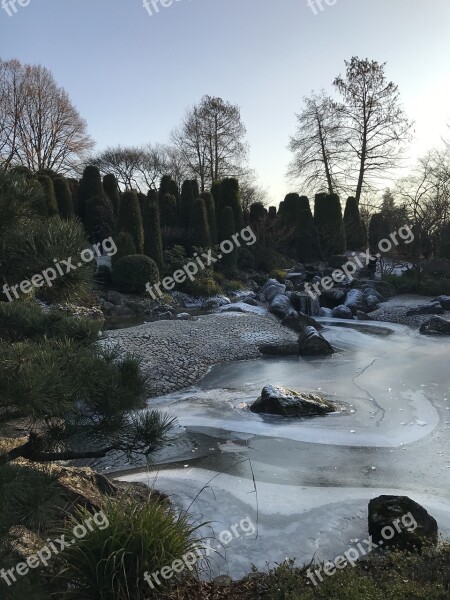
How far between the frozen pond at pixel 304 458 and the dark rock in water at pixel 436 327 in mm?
3790

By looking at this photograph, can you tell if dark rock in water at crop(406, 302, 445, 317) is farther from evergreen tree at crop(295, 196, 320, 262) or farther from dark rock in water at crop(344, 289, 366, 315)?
evergreen tree at crop(295, 196, 320, 262)

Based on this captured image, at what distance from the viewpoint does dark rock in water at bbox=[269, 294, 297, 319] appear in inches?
560

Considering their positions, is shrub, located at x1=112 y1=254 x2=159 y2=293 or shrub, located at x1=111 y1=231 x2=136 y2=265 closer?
shrub, located at x1=112 y1=254 x2=159 y2=293

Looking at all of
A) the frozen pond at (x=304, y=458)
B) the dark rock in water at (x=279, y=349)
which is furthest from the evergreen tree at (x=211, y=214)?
the frozen pond at (x=304, y=458)

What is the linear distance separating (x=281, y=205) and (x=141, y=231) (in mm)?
11669

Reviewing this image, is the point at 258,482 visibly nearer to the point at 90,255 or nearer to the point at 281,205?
the point at 90,255

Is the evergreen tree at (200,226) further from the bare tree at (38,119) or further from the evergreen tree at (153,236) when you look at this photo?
the bare tree at (38,119)

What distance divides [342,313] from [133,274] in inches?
275

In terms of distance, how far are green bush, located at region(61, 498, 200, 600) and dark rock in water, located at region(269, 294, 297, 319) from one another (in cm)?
1124

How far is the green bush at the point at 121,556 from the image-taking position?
2420 millimetres

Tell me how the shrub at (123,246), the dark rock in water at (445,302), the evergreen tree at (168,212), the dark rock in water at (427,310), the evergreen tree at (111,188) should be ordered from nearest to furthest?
the dark rock in water at (427,310) < the dark rock in water at (445,302) < the shrub at (123,246) < the evergreen tree at (168,212) < the evergreen tree at (111,188)

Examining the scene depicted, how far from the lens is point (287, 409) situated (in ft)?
21.8

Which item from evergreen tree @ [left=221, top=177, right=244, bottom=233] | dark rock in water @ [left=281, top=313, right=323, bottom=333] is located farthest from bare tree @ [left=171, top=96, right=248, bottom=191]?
dark rock in water @ [left=281, top=313, right=323, bottom=333]

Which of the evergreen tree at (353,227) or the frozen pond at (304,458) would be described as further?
the evergreen tree at (353,227)
